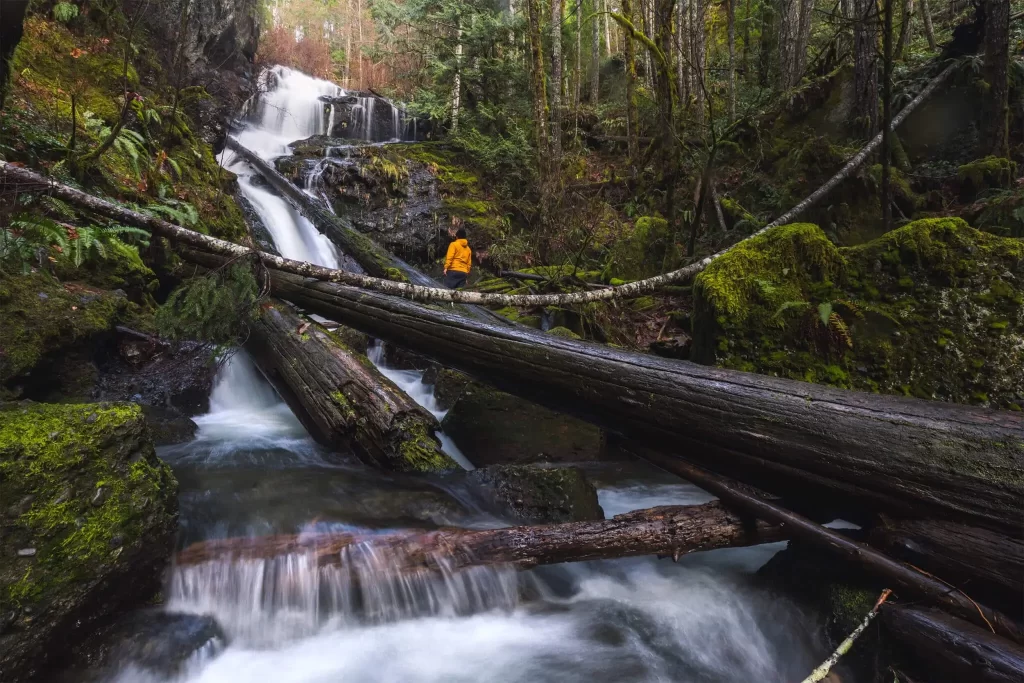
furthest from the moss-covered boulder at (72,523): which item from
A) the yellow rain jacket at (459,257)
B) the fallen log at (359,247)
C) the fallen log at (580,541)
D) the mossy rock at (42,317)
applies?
the yellow rain jacket at (459,257)

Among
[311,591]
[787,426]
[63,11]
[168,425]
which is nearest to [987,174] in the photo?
[787,426]

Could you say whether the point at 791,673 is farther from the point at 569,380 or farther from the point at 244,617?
the point at 244,617

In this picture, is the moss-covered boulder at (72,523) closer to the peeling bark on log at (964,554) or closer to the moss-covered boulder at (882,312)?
the peeling bark on log at (964,554)

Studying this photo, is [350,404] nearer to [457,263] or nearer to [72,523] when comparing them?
[72,523]

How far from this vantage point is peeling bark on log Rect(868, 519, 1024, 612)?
207 cm

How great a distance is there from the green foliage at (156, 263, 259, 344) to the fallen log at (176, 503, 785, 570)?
2.31 meters

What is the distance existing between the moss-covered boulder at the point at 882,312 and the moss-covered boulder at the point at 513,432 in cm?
158

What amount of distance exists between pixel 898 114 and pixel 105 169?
12.1 meters

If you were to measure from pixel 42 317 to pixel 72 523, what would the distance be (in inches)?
147

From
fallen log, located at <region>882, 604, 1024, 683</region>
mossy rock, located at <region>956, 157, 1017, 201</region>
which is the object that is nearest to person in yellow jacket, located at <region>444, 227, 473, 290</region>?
mossy rock, located at <region>956, 157, 1017, 201</region>

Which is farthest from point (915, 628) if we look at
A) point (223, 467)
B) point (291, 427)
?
point (291, 427)

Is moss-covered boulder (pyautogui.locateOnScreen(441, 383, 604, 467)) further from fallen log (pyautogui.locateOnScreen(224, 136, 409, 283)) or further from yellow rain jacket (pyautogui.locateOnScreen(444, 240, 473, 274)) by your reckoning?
yellow rain jacket (pyautogui.locateOnScreen(444, 240, 473, 274))

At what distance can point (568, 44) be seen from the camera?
18.5 meters

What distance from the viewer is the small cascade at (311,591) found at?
9.35 ft
